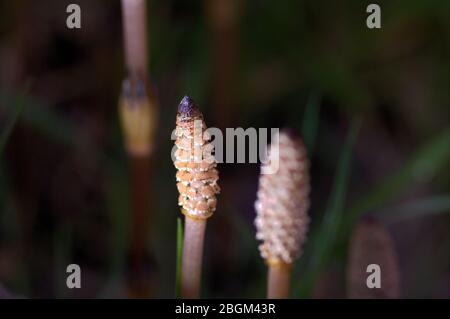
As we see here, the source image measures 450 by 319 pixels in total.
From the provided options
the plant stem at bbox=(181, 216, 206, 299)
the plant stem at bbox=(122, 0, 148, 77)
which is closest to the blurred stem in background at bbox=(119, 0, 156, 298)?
the plant stem at bbox=(122, 0, 148, 77)

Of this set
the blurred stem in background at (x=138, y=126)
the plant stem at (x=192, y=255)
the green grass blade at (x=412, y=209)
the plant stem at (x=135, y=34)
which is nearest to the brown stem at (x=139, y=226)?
the blurred stem in background at (x=138, y=126)

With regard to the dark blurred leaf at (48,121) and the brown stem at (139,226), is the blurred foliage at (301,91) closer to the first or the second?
the dark blurred leaf at (48,121)

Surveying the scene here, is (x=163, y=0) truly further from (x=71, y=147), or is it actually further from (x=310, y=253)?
(x=310, y=253)

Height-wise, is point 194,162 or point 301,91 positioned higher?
point 301,91

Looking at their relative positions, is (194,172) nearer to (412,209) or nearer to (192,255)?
(192,255)

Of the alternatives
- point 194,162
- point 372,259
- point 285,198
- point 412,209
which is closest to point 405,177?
point 412,209

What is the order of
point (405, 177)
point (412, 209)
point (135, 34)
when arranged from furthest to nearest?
point (412, 209), point (405, 177), point (135, 34)
